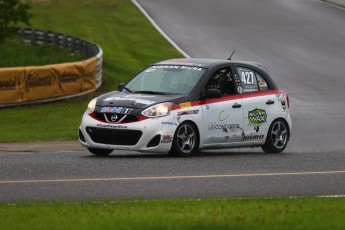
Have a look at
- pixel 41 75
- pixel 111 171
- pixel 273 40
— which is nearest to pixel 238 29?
pixel 273 40

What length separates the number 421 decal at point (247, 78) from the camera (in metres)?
17.8

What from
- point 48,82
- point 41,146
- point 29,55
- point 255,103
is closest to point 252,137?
point 255,103

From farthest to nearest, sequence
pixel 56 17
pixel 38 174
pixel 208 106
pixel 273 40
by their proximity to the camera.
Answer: pixel 56 17, pixel 273 40, pixel 208 106, pixel 38 174

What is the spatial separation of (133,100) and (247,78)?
2393mm

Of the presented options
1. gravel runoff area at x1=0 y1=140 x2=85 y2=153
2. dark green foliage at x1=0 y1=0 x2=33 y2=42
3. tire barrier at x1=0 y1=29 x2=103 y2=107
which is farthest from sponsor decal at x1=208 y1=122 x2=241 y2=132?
dark green foliage at x1=0 y1=0 x2=33 y2=42

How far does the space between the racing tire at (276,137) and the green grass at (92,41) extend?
5.29 meters

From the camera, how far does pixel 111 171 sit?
14.0 m

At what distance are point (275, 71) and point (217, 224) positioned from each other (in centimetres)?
3043

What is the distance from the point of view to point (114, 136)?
1600 cm

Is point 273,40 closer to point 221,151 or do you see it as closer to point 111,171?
point 221,151

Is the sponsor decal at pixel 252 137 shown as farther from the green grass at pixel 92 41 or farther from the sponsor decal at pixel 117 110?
the green grass at pixel 92 41

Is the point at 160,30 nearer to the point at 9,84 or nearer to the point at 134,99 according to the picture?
the point at 9,84

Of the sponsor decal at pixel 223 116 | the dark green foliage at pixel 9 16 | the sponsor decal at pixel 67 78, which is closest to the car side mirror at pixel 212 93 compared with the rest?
the sponsor decal at pixel 223 116

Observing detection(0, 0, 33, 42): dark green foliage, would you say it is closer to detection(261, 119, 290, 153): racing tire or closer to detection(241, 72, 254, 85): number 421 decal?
detection(241, 72, 254, 85): number 421 decal
